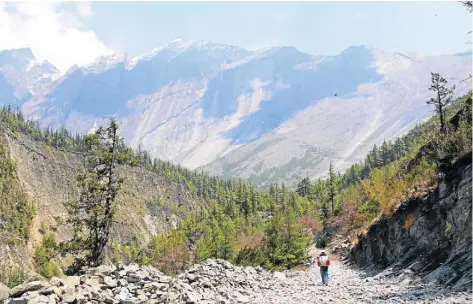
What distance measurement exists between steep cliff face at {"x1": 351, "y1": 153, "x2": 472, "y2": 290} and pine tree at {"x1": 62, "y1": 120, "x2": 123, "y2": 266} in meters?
22.0

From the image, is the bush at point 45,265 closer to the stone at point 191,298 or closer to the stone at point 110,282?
the stone at point 110,282

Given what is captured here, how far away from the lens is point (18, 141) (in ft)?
607

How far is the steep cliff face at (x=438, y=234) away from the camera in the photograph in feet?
62.2

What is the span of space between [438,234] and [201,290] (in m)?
13.4

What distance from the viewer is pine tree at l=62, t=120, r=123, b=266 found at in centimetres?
3494

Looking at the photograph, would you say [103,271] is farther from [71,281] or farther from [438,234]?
[438,234]

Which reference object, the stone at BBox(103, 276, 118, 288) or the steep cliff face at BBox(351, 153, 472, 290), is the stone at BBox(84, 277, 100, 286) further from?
the steep cliff face at BBox(351, 153, 472, 290)

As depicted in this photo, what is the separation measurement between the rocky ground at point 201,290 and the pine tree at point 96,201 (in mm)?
11157

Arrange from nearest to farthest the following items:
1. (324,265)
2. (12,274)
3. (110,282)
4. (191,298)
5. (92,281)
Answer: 1. (191,298)
2. (92,281)
3. (110,282)
4. (324,265)
5. (12,274)

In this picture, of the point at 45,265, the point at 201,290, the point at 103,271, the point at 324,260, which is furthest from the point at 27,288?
the point at 45,265

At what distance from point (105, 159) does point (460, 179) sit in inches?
1056

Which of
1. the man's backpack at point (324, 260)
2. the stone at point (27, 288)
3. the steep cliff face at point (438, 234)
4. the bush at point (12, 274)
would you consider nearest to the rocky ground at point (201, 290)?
the stone at point (27, 288)

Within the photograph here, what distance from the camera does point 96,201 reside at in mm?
35656

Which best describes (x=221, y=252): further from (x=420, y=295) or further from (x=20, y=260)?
(x=20, y=260)
